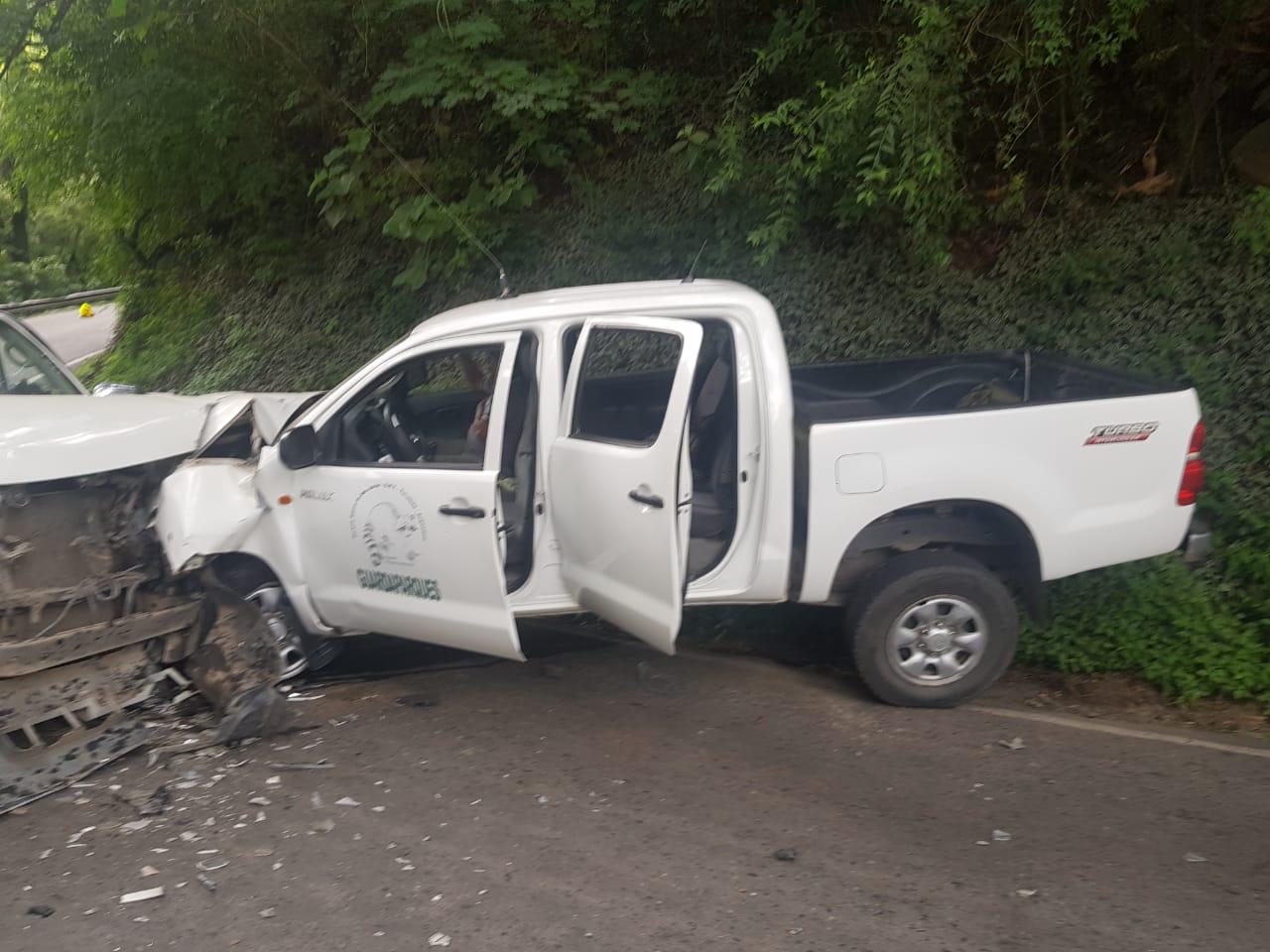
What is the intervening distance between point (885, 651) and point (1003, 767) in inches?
28.8

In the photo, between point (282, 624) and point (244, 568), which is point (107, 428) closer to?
point (244, 568)

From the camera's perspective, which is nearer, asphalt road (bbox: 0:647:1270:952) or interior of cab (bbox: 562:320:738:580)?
asphalt road (bbox: 0:647:1270:952)

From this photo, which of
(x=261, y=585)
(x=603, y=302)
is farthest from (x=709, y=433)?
(x=261, y=585)

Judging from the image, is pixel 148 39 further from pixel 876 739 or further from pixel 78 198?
pixel 876 739

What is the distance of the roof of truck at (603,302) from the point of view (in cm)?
512

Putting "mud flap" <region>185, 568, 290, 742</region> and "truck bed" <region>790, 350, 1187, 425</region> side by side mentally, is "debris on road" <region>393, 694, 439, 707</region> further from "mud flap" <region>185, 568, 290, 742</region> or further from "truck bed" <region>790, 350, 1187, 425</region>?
"truck bed" <region>790, 350, 1187, 425</region>

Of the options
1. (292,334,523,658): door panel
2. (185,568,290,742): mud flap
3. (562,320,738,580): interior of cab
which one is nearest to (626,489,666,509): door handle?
(562,320,738,580): interior of cab

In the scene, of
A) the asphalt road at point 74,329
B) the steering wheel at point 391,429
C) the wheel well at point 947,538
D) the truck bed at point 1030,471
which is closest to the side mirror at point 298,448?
the steering wheel at point 391,429

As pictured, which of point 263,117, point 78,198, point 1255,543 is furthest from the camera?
point 78,198

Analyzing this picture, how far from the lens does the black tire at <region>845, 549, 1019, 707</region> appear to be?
5.15 m

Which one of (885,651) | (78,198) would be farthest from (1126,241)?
(78,198)

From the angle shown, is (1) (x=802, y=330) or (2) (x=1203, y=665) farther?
(1) (x=802, y=330)

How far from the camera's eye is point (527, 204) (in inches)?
410

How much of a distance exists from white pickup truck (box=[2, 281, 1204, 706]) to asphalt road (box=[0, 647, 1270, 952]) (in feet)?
1.74
